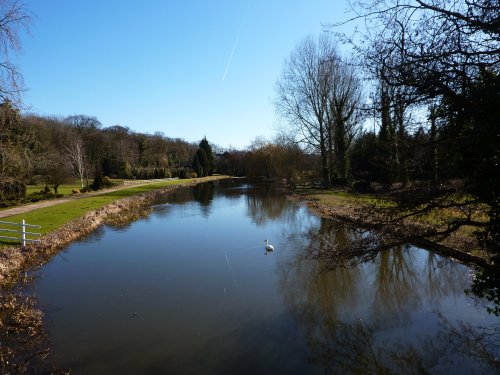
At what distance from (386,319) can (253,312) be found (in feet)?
8.83

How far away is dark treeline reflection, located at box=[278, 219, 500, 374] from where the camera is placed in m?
5.69

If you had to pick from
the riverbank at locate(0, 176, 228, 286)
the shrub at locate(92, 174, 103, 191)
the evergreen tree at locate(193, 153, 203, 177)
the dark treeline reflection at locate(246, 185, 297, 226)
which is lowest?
the dark treeline reflection at locate(246, 185, 297, 226)

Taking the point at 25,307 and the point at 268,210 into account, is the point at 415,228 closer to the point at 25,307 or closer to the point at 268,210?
the point at 25,307

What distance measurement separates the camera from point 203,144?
75.1m

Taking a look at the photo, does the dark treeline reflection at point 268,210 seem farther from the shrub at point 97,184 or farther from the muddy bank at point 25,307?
the shrub at point 97,184

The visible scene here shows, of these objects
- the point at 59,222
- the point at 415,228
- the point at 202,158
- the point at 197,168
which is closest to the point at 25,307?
the point at 415,228

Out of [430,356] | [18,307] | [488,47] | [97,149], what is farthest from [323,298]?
[97,149]

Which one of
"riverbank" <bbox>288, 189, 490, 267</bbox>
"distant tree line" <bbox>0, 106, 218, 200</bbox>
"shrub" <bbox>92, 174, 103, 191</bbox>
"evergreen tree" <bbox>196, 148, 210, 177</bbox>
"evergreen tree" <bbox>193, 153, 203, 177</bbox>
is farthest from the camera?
Answer: "evergreen tree" <bbox>196, 148, 210, 177</bbox>

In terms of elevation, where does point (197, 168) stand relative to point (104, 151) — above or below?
below

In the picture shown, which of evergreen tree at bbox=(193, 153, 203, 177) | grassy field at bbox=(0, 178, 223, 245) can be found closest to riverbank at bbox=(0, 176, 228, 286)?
grassy field at bbox=(0, 178, 223, 245)

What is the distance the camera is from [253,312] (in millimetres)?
7699

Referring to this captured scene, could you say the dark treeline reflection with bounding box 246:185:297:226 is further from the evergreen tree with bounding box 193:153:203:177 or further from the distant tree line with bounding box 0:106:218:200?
the evergreen tree with bounding box 193:153:203:177

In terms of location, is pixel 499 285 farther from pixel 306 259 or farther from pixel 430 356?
pixel 306 259

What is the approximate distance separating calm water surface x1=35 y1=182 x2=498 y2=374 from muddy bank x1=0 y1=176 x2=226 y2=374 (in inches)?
11.2
